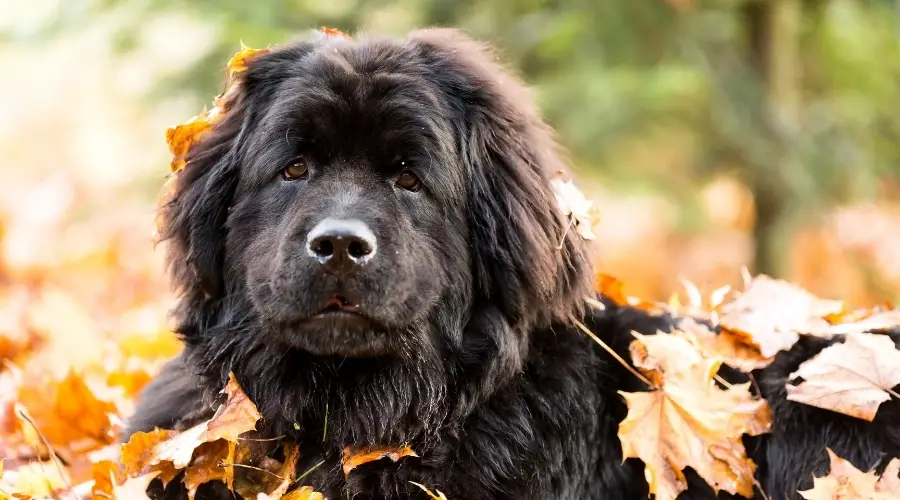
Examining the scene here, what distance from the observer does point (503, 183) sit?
124 inches

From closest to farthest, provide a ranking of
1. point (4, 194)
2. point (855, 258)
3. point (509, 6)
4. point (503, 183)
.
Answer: point (503, 183), point (509, 6), point (855, 258), point (4, 194)

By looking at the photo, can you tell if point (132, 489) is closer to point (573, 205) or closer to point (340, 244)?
point (340, 244)

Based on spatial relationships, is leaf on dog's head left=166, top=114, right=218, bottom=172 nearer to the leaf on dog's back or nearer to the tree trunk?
the leaf on dog's back

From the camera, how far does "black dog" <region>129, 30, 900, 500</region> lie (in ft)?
9.42

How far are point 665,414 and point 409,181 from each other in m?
1.17

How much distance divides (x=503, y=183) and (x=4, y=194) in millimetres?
7865

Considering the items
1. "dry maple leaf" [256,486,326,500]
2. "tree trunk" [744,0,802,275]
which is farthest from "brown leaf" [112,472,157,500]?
"tree trunk" [744,0,802,275]

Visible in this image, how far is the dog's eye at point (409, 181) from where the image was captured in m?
2.99

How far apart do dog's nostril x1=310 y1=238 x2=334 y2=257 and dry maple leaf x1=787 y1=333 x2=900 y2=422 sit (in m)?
1.62

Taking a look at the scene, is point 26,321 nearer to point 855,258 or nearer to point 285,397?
point 285,397

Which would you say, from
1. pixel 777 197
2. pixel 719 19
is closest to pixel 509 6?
pixel 719 19

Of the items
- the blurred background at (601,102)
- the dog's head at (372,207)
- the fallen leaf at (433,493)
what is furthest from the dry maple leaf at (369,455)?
the blurred background at (601,102)

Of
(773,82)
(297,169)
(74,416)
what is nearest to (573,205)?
(297,169)

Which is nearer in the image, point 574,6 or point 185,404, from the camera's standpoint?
point 185,404
